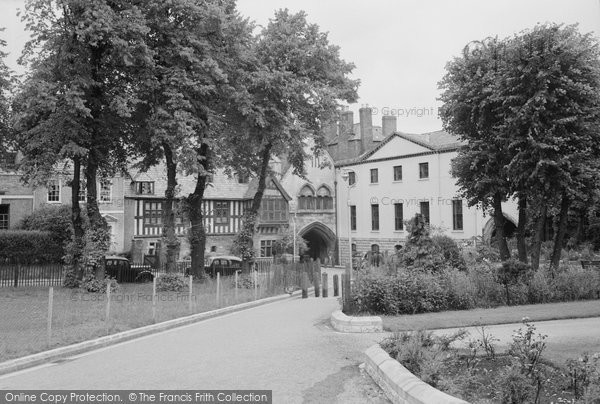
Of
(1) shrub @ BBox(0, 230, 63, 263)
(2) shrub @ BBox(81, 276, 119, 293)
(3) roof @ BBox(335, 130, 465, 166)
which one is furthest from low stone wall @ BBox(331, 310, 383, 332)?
(3) roof @ BBox(335, 130, 465, 166)

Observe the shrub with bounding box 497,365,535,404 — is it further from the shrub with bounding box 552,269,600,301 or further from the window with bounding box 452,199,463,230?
the window with bounding box 452,199,463,230

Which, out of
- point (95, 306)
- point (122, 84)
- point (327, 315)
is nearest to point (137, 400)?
point (327, 315)

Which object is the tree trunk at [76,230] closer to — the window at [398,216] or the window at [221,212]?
the window at [221,212]

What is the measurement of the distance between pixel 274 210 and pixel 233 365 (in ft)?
138

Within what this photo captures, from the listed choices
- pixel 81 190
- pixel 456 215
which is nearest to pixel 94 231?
pixel 81 190

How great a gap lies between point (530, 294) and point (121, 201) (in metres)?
35.4

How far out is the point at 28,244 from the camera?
36438 mm

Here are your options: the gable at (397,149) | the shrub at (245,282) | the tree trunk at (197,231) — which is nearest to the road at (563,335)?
the shrub at (245,282)

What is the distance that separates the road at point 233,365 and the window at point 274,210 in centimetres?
3663

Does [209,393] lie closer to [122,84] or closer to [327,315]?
[327,315]

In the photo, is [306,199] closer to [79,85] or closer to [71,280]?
A: [71,280]

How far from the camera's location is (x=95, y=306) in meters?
17.7

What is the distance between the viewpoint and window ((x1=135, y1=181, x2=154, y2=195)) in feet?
151

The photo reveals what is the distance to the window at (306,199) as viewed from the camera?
54625 mm
